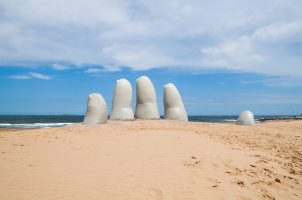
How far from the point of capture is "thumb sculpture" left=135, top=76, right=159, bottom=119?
62.3 feet

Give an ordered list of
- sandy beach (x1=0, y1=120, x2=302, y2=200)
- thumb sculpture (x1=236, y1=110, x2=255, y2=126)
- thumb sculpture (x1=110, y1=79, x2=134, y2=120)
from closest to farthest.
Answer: sandy beach (x1=0, y1=120, x2=302, y2=200) < thumb sculpture (x1=110, y1=79, x2=134, y2=120) < thumb sculpture (x1=236, y1=110, x2=255, y2=126)

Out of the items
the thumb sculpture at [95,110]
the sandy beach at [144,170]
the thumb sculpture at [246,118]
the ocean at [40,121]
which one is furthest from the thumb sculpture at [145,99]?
the ocean at [40,121]

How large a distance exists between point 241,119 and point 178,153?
15810 mm

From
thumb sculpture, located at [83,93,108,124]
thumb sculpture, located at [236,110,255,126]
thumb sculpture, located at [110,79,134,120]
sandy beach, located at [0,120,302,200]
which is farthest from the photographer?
thumb sculpture, located at [236,110,255,126]

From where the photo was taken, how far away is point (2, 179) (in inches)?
189

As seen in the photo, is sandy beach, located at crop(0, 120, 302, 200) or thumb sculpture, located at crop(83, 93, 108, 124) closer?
sandy beach, located at crop(0, 120, 302, 200)

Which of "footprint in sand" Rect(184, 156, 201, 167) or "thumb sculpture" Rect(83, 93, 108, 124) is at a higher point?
"thumb sculpture" Rect(83, 93, 108, 124)

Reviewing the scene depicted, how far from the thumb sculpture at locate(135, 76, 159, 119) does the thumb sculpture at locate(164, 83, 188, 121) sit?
742 millimetres

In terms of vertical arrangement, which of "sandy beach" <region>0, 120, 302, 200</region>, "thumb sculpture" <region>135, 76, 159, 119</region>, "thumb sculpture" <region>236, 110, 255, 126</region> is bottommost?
"sandy beach" <region>0, 120, 302, 200</region>

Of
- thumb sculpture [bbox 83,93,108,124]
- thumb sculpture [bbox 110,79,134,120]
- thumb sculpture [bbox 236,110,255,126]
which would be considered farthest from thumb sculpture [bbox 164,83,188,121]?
thumb sculpture [bbox 236,110,255,126]

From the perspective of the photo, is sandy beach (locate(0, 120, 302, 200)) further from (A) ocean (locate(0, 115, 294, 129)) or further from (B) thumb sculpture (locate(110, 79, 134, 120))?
(A) ocean (locate(0, 115, 294, 129))

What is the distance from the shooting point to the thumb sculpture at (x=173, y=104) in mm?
19406

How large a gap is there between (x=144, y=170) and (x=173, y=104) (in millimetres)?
13811

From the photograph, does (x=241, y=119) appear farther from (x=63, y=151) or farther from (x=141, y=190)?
(x=141, y=190)
